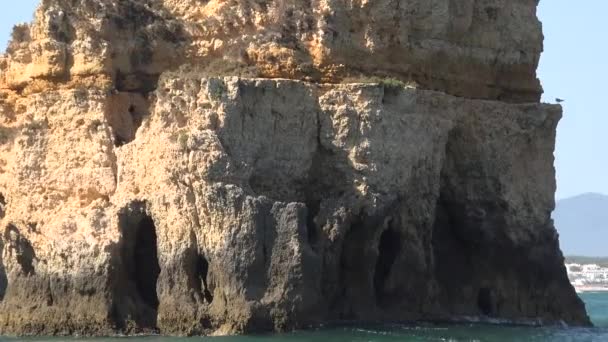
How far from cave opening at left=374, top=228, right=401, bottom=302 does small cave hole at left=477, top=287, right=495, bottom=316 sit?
9.69 ft

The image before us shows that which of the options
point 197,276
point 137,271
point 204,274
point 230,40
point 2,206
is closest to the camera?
point 197,276

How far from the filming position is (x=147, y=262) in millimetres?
34500

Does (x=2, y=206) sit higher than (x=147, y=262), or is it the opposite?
(x=2, y=206)

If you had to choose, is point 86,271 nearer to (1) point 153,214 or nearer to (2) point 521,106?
(1) point 153,214

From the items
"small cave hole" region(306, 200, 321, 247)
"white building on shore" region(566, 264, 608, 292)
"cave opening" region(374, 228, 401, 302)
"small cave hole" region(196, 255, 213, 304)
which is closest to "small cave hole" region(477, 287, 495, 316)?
"cave opening" region(374, 228, 401, 302)

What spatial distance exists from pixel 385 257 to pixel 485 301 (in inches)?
125

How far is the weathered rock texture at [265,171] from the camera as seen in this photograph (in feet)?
106

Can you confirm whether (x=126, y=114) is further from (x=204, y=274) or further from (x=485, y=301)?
(x=485, y=301)

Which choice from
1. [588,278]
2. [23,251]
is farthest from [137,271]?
[588,278]

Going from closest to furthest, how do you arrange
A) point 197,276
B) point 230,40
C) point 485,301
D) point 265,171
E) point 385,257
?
point 197,276 → point 265,171 → point 230,40 → point 385,257 → point 485,301

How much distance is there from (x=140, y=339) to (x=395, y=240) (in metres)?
5.86

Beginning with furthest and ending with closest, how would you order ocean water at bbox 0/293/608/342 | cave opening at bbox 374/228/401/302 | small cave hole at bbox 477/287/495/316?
small cave hole at bbox 477/287/495/316
cave opening at bbox 374/228/401/302
ocean water at bbox 0/293/608/342

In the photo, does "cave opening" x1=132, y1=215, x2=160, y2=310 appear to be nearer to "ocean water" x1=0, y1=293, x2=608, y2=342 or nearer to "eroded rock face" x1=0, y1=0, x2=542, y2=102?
"ocean water" x1=0, y1=293, x2=608, y2=342

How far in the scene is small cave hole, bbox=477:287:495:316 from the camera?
37375 millimetres
